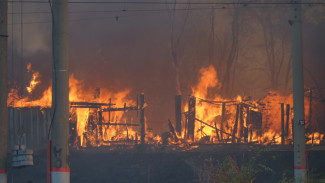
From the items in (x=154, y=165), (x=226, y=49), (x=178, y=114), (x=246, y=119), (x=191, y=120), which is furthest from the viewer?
(x=226, y=49)

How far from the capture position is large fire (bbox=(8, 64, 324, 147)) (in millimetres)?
31375

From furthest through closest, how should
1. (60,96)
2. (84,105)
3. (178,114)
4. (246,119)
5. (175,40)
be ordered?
1. (175,40)
2. (178,114)
3. (246,119)
4. (84,105)
5. (60,96)

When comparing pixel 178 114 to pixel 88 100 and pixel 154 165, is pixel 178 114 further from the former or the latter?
pixel 154 165

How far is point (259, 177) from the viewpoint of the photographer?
21.5 m

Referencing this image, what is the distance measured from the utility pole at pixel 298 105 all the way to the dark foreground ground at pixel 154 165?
289 inches

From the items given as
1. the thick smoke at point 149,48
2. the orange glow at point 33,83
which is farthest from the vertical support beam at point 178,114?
the orange glow at point 33,83

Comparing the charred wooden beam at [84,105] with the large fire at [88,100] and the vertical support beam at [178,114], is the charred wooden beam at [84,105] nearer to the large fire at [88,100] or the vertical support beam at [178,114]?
the large fire at [88,100]

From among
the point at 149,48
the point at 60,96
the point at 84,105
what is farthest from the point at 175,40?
the point at 60,96

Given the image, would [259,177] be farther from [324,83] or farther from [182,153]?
[324,83]

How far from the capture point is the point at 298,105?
13.8 meters

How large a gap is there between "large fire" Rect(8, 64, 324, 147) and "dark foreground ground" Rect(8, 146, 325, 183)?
3522 millimetres

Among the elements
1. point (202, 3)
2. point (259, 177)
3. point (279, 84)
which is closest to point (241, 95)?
point (279, 84)

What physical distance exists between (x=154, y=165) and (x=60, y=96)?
1856 centimetres

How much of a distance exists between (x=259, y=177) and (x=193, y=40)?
17.8m
